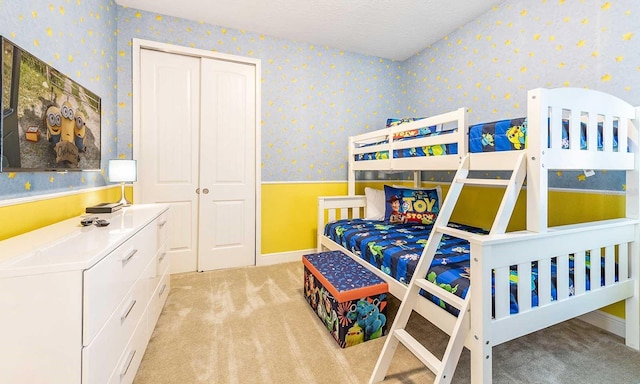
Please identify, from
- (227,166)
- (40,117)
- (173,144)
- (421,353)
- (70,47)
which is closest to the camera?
(421,353)

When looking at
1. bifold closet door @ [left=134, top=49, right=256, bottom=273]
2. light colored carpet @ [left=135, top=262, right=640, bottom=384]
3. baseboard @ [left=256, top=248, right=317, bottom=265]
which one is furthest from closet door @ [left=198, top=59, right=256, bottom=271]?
light colored carpet @ [left=135, top=262, right=640, bottom=384]

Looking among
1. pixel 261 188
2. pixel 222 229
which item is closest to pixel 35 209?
pixel 222 229

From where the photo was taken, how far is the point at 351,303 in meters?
1.68

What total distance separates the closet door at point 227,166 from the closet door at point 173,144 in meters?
0.09

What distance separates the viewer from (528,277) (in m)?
1.23

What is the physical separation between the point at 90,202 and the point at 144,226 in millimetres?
793

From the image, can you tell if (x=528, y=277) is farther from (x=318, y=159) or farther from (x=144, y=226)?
(x=318, y=159)

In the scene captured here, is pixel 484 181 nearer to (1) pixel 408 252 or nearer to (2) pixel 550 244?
(2) pixel 550 244

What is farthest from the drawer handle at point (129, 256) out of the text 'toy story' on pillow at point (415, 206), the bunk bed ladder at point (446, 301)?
the text 'toy story' on pillow at point (415, 206)

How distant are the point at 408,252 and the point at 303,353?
2.98ft

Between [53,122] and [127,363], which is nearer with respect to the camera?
[127,363]

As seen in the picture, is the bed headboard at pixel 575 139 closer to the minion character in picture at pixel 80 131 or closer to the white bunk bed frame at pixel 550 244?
the white bunk bed frame at pixel 550 244

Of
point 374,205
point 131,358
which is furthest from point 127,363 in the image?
point 374,205

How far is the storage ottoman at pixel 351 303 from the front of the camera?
1664 mm
